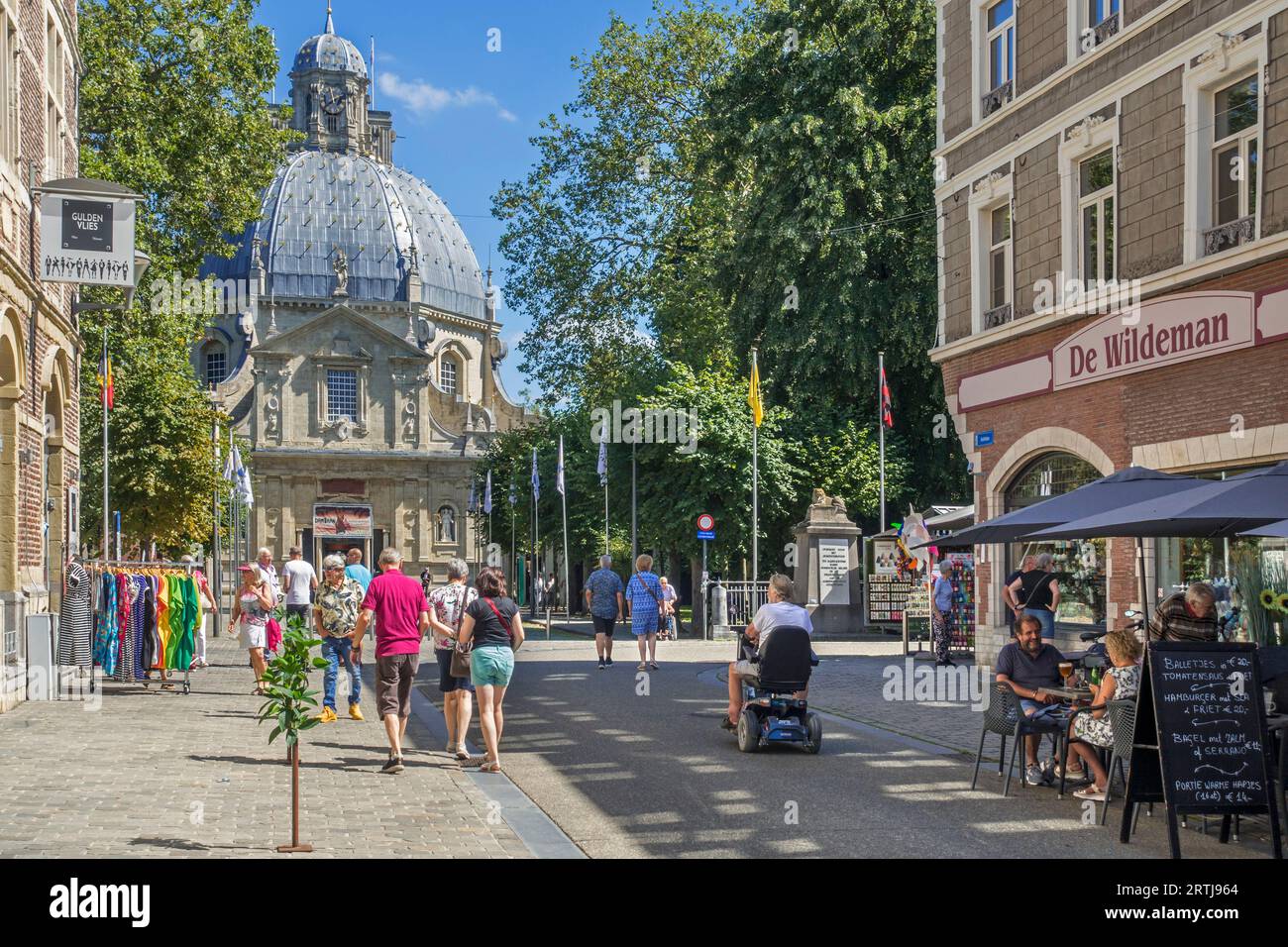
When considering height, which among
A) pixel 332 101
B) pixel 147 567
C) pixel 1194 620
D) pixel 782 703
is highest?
pixel 332 101

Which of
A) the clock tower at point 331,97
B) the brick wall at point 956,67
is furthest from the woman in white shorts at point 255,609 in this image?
the clock tower at point 331,97

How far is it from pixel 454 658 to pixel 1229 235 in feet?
31.1

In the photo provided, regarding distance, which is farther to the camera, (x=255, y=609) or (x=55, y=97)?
(x=55, y=97)

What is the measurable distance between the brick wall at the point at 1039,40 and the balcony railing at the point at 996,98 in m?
0.37

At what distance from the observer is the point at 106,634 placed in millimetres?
18359

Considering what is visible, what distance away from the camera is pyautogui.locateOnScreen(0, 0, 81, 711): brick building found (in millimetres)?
16688

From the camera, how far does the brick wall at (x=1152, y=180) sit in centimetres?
1711

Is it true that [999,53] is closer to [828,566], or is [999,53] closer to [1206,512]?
[1206,512]

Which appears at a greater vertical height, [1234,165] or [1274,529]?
[1234,165]

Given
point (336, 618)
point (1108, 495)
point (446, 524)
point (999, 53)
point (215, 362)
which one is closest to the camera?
point (1108, 495)

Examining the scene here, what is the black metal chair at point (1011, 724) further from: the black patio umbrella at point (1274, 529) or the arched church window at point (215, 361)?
the arched church window at point (215, 361)

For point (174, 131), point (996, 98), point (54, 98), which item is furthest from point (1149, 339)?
point (174, 131)
